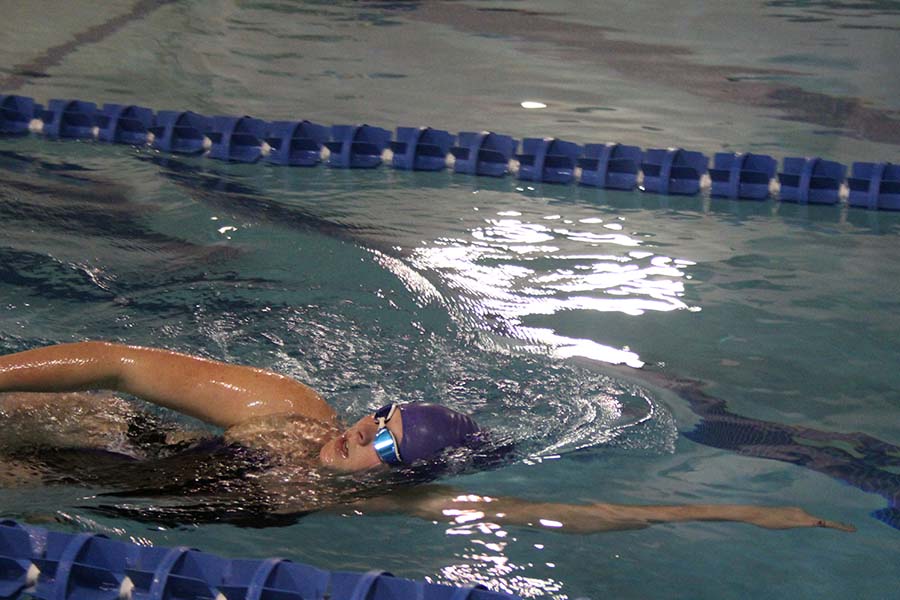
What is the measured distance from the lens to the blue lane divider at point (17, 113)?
6.28 metres

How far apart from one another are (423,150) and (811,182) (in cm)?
203

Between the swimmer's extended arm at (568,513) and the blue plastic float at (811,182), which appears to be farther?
the blue plastic float at (811,182)

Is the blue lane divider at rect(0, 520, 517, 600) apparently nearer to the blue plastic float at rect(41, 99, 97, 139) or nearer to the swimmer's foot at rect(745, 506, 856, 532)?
the swimmer's foot at rect(745, 506, 856, 532)

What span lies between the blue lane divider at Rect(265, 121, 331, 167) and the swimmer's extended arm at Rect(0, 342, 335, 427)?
10.8ft

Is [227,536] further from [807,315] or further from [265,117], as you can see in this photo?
[265,117]

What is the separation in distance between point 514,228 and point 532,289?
2.77 feet

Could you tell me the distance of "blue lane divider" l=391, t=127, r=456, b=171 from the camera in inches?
235

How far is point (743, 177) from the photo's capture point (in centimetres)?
568

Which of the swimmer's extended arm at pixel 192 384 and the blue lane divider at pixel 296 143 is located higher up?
the blue lane divider at pixel 296 143

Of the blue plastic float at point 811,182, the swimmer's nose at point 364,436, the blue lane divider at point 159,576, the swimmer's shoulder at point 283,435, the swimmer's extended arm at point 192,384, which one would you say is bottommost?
the blue lane divider at point 159,576

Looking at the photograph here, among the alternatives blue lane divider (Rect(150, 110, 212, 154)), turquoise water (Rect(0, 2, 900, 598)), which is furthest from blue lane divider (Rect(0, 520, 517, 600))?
blue lane divider (Rect(150, 110, 212, 154))

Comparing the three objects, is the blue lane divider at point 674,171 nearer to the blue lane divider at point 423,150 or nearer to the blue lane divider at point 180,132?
the blue lane divider at point 423,150

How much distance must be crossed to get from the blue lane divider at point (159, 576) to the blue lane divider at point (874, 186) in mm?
4002

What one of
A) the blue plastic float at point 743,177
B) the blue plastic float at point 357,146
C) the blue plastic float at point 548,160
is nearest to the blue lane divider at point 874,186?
the blue plastic float at point 743,177
